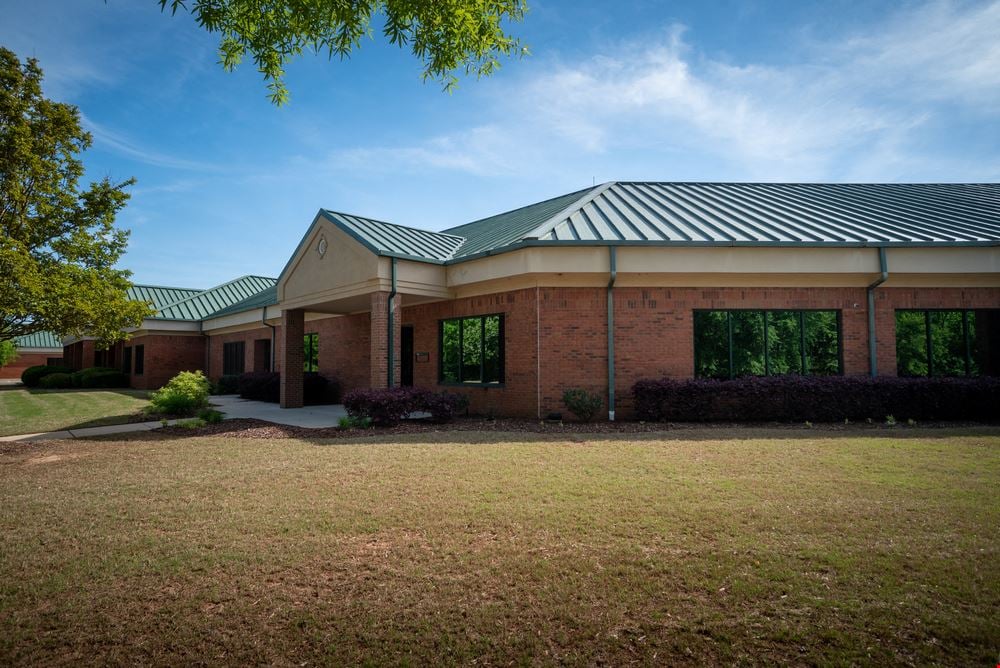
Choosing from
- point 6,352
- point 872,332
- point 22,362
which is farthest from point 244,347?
point 22,362

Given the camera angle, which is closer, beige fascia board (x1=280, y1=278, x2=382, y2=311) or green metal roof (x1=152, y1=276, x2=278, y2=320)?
beige fascia board (x1=280, y1=278, x2=382, y2=311)

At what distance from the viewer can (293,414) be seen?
49.3 ft

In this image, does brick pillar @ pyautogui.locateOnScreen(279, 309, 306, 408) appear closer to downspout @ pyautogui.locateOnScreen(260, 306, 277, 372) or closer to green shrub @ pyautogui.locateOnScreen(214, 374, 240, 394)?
downspout @ pyautogui.locateOnScreen(260, 306, 277, 372)

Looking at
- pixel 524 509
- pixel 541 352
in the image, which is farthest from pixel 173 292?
pixel 524 509

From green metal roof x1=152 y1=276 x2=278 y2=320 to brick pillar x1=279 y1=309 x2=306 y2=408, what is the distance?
40.7 ft

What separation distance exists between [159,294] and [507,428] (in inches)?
1191

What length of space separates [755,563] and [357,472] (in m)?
4.99

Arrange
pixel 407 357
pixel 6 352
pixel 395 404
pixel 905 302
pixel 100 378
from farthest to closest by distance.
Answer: pixel 6 352 < pixel 100 378 < pixel 407 357 < pixel 905 302 < pixel 395 404

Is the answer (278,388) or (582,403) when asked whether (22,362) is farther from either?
(582,403)

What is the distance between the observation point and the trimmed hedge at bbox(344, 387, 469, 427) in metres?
11.6

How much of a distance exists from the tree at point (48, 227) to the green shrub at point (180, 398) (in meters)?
3.27

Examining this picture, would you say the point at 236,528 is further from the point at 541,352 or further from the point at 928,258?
the point at 928,258

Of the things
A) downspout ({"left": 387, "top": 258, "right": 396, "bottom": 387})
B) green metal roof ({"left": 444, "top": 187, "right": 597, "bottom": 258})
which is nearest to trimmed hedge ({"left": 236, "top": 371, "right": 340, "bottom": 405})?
Answer: downspout ({"left": 387, "top": 258, "right": 396, "bottom": 387})

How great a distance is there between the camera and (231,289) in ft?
106
